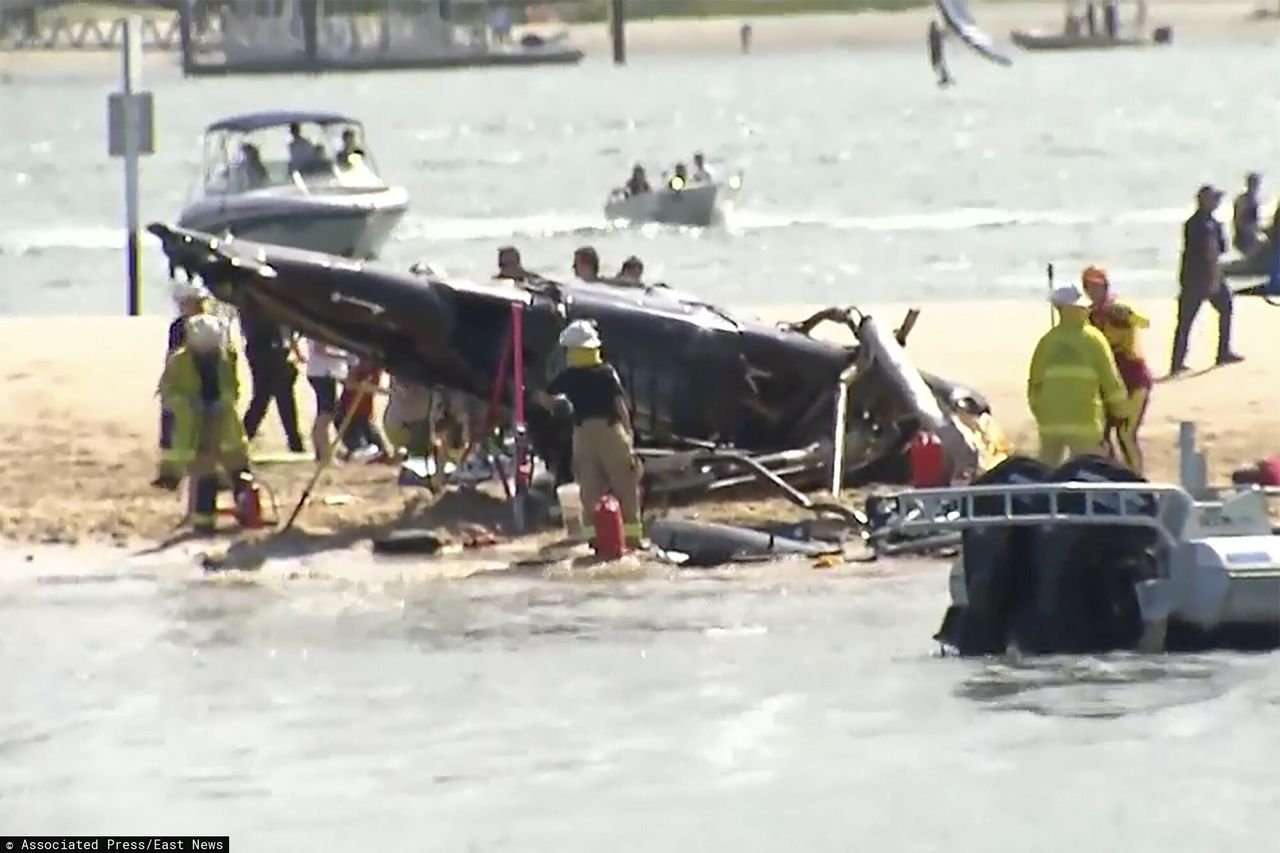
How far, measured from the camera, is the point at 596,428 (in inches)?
775

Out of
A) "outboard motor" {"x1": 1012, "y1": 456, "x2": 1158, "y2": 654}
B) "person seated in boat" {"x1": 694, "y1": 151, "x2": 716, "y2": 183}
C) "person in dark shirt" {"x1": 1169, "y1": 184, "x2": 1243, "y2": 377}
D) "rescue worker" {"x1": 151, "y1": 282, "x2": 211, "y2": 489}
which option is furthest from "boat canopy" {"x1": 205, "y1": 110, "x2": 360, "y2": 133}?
"outboard motor" {"x1": 1012, "y1": 456, "x2": 1158, "y2": 654}

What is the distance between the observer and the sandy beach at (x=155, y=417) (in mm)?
21484

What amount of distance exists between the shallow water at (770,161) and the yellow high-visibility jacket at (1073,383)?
65.4ft

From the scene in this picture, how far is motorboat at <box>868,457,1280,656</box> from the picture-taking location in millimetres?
16000

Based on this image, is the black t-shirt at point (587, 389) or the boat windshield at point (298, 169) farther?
the boat windshield at point (298, 169)

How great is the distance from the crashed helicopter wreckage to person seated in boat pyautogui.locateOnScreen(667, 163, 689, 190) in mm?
32031

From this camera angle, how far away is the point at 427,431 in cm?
2211

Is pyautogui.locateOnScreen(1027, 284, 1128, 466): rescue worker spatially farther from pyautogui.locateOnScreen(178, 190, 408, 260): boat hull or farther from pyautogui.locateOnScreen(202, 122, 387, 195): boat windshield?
pyautogui.locateOnScreen(202, 122, 387, 195): boat windshield

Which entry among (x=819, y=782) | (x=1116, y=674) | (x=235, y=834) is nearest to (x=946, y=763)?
(x=819, y=782)

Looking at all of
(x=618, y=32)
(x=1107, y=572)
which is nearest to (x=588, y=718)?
(x=1107, y=572)

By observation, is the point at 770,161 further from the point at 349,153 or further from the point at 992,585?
the point at 992,585

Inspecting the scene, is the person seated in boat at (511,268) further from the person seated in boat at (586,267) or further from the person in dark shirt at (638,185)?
the person in dark shirt at (638,185)

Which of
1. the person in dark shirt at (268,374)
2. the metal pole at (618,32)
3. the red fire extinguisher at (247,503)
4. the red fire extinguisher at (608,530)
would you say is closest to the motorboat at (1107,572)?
the red fire extinguisher at (608,530)

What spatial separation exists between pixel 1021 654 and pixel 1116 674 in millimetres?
523
